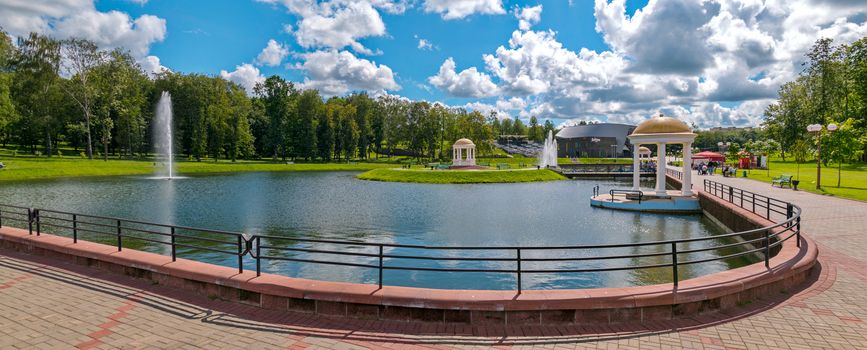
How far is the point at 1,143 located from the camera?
86.6 m

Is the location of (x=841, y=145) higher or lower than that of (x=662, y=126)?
lower

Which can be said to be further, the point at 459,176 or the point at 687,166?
the point at 459,176

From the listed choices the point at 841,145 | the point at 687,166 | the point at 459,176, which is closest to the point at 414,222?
the point at 687,166

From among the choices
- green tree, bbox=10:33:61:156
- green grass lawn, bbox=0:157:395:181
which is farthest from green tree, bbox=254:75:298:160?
green tree, bbox=10:33:61:156

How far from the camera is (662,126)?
27.0 metres

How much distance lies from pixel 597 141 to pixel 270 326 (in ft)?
414

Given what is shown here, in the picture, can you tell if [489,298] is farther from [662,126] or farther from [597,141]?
[597,141]

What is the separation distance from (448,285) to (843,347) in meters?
7.67

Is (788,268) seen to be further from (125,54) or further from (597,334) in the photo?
(125,54)

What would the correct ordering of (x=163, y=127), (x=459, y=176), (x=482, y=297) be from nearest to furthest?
1. (x=482, y=297)
2. (x=459, y=176)
3. (x=163, y=127)

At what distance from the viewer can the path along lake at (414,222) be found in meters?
12.9

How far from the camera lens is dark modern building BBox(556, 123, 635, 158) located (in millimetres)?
123750

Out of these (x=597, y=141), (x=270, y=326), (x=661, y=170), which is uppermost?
(x=597, y=141)

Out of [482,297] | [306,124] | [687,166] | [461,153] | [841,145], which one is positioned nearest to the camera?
[482,297]
